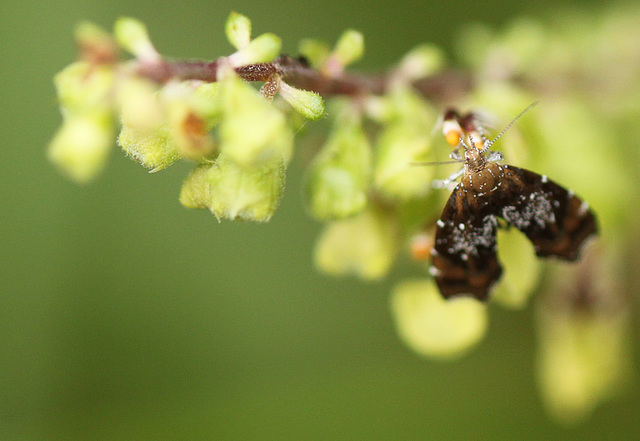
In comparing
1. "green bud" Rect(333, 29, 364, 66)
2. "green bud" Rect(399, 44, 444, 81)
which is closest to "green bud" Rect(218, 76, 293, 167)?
"green bud" Rect(333, 29, 364, 66)

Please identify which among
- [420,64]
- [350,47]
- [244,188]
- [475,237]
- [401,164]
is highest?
[420,64]

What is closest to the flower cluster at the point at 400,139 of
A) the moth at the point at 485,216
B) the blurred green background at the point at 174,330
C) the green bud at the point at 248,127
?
the green bud at the point at 248,127

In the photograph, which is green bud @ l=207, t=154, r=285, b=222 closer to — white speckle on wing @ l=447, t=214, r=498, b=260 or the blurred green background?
white speckle on wing @ l=447, t=214, r=498, b=260

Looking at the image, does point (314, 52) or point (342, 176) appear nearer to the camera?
point (342, 176)

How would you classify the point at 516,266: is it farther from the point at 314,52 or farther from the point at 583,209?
the point at 314,52

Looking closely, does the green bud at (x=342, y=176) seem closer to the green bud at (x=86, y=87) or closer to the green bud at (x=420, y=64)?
the green bud at (x=420, y=64)

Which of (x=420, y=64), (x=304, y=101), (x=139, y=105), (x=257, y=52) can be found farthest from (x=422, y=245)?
(x=139, y=105)

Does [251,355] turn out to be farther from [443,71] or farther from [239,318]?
[443,71]
